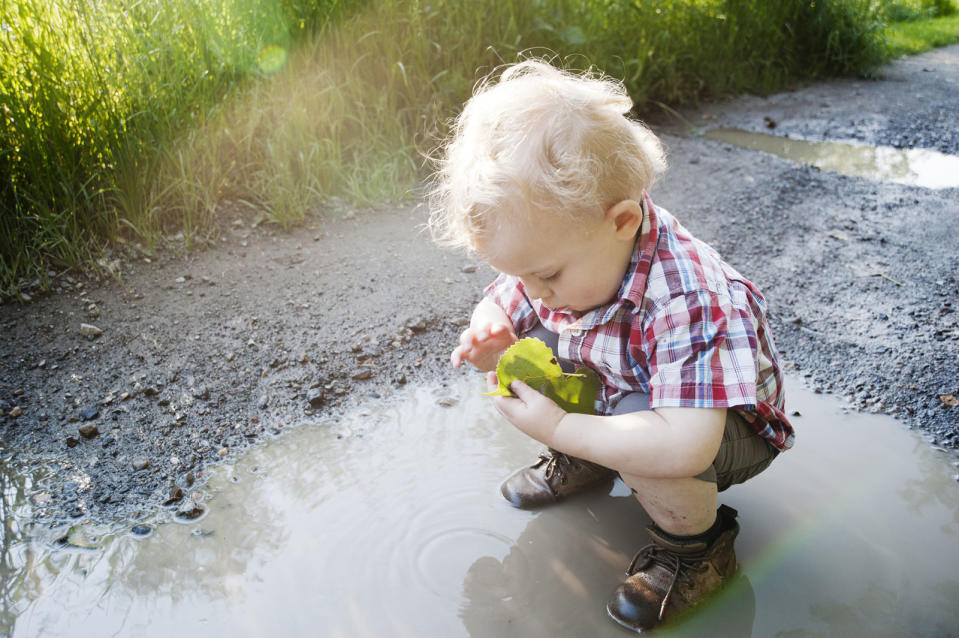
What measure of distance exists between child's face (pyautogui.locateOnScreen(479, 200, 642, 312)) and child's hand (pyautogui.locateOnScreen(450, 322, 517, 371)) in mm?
265

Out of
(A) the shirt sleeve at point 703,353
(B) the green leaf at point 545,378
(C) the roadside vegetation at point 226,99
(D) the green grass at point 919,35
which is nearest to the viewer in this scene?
(A) the shirt sleeve at point 703,353

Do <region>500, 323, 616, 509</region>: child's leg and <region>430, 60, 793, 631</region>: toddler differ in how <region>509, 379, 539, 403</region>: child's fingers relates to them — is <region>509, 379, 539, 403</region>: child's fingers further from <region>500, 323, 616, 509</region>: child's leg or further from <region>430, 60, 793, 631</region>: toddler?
<region>500, 323, 616, 509</region>: child's leg

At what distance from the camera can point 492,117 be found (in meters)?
1.44

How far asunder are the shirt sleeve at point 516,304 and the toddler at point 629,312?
0.67ft

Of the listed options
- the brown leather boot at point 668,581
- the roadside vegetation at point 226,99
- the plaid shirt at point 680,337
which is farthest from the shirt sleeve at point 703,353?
the roadside vegetation at point 226,99

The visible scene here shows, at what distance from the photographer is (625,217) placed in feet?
4.73

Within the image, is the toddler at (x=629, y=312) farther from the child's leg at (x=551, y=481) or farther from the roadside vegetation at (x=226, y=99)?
the roadside vegetation at (x=226, y=99)

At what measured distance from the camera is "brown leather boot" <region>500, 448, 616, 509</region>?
6.14 ft

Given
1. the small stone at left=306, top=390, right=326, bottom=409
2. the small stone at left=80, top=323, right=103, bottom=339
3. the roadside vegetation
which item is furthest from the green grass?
the small stone at left=80, top=323, right=103, bottom=339

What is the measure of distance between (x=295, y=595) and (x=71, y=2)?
246 centimetres

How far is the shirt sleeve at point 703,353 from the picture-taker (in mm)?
1354

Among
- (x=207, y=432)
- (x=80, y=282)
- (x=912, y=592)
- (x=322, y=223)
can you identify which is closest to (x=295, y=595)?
(x=207, y=432)

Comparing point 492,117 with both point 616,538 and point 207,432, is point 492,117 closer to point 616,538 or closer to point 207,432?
point 616,538

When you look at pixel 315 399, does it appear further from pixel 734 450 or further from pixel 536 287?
pixel 734 450
